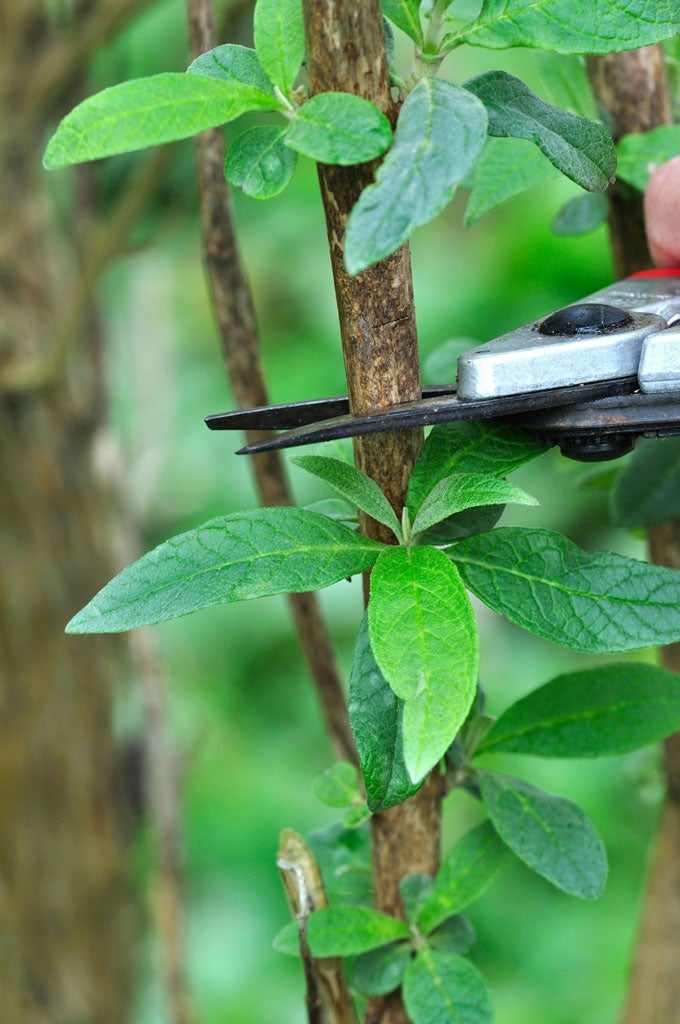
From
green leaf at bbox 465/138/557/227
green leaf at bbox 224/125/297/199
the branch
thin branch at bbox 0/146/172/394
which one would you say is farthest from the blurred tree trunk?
green leaf at bbox 224/125/297/199

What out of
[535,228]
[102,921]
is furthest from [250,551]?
[535,228]

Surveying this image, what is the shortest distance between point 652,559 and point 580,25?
317 millimetres

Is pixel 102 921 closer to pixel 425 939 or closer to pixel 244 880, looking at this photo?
pixel 244 880

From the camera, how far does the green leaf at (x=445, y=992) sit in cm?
39

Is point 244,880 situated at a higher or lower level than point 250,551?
lower

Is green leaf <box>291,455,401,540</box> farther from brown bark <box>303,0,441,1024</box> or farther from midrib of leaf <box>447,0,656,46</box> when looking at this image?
midrib of leaf <box>447,0,656,46</box>

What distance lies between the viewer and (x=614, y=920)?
4.99 ft

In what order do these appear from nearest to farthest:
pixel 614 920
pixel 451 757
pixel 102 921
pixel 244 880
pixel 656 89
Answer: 1. pixel 451 757
2. pixel 656 89
3. pixel 102 921
4. pixel 614 920
5. pixel 244 880

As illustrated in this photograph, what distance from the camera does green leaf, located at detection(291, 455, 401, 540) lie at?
34cm

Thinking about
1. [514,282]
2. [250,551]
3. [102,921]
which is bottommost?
[102,921]

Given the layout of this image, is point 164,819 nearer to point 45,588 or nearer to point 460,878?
point 45,588

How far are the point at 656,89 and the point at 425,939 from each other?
0.42m

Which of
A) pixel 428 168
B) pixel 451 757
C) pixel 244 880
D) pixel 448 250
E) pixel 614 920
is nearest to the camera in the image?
pixel 428 168

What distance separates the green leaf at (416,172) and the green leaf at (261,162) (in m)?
0.04
